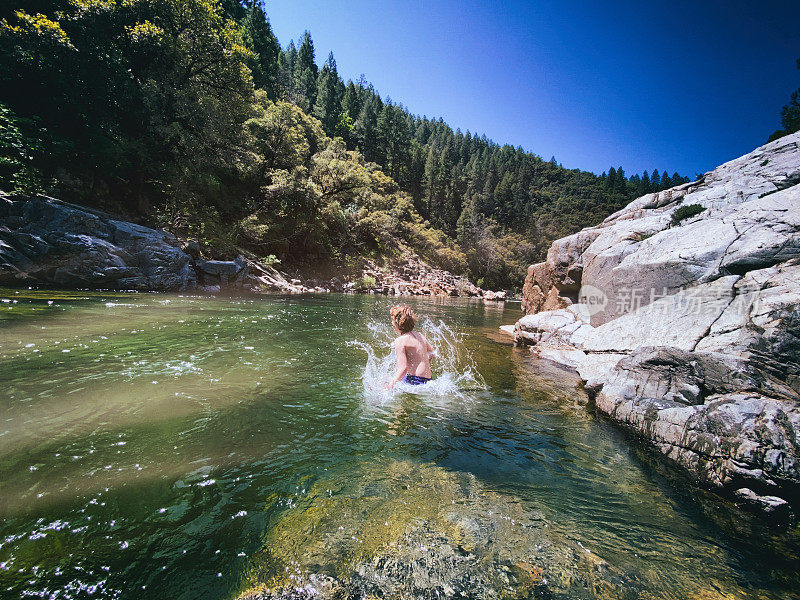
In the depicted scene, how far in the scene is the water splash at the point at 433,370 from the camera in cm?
618

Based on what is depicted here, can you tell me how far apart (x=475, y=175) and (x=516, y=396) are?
84.7 metres

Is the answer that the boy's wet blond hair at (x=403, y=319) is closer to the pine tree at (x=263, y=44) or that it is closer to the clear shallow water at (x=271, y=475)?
the clear shallow water at (x=271, y=475)

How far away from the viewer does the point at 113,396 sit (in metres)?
4.59

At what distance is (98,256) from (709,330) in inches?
864

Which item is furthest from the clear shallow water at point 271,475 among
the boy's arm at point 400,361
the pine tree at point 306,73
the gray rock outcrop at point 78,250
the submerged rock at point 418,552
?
the pine tree at point 306,73

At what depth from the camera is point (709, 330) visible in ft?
20.5

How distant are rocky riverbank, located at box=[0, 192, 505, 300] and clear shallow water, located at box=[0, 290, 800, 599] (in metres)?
9.05

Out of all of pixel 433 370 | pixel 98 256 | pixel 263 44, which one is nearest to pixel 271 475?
pixel 433 370

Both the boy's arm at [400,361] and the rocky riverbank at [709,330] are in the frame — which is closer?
the rocky riverbank at [709,330]

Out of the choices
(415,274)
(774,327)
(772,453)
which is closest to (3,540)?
(772,453)

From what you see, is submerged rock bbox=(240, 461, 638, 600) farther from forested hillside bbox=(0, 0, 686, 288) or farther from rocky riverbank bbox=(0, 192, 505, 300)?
forested hillside bbox=(0, 0, 686, 288)

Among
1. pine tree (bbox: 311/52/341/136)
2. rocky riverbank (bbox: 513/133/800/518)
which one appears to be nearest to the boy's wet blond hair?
rocky riverbank (bbox: 513/133/800/518)

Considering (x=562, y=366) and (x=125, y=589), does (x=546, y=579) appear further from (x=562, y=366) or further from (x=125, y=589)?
(x=562, y=366)

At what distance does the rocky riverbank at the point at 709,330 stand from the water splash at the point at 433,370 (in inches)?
104
